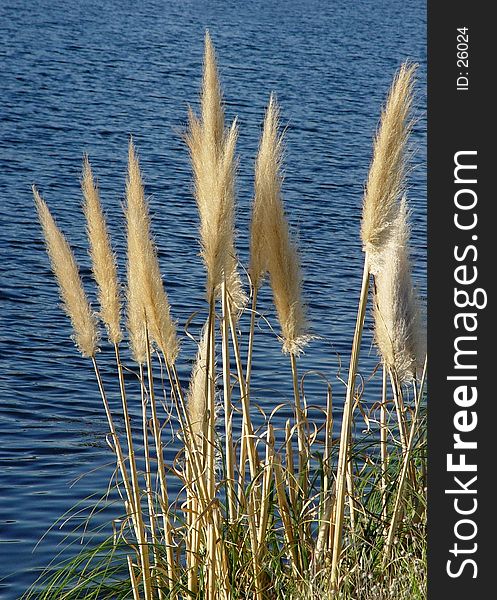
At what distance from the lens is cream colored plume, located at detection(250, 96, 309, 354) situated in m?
4.02

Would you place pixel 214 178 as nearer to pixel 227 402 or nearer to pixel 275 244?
pixel 275 244

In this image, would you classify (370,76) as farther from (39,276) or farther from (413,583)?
(413,583)

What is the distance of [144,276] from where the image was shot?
4000 millimetres

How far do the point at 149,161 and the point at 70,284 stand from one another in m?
13.5

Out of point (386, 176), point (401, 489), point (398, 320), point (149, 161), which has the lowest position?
point (401, 489)

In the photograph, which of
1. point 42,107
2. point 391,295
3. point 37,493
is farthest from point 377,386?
point 42,107

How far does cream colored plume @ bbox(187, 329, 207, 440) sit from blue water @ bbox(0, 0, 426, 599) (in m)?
0.59

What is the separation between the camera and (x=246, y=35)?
28.6 metres

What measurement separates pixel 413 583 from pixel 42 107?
17.2 m

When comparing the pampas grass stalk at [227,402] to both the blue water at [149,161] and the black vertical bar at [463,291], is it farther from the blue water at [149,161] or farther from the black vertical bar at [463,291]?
the black vertical bar at [463,291]

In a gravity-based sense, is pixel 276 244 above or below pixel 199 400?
above

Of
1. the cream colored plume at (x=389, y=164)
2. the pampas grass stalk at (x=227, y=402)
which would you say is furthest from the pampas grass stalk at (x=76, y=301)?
the cream colored plume at (x=389, y=164)

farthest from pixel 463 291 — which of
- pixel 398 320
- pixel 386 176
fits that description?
pixel 398 320

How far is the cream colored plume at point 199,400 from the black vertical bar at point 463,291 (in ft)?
3.15
